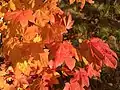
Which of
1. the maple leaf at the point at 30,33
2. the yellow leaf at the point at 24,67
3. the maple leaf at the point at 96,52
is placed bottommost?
the yellow leaf at the point at 24,67

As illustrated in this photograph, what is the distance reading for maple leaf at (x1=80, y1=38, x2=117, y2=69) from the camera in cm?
161

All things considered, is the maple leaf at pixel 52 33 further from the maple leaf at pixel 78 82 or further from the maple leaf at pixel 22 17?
the maple leaf at pixel 78 82

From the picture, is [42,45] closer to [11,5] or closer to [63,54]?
[63,54]

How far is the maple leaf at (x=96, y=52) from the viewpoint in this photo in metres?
1.61

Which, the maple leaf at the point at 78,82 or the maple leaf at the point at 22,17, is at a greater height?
the maple leaf at the point at 22,17

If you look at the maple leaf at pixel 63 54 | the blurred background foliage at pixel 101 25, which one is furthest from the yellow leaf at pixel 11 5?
the blurred background foliage at pixel 101 25

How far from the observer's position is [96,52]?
1623 millimetres

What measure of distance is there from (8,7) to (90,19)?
1819mm

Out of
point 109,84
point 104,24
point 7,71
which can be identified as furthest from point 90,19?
point 7,71

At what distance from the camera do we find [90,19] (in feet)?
11.3

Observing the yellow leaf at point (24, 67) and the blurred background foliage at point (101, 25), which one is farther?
the blurred background foliage at point (101, 25)

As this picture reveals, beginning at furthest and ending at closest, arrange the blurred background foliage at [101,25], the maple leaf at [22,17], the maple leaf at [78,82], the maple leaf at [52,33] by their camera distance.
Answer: the blurred background foliage at [101,25]
the maple leaf at [78,82]
the maple leaf at [52,33]
the maple leaf at [22,17]

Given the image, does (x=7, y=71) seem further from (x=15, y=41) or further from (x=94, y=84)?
(x=94, y=84)

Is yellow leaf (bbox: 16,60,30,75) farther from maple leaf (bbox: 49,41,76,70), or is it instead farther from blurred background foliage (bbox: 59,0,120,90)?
blurred background foliage (bbox: 59,0,120,90)
